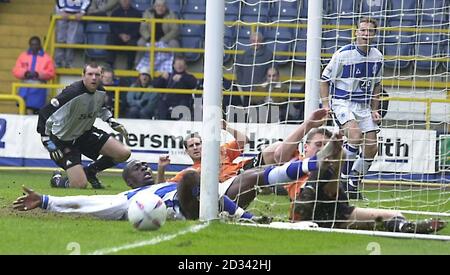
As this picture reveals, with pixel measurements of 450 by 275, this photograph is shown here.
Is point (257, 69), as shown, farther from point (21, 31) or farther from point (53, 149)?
point (21, 31)

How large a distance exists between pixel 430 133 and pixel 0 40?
35.7ft

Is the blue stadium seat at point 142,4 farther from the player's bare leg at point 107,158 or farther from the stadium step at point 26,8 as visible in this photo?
the player's bare leg at point 107,158

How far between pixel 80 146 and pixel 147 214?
613 centimetres

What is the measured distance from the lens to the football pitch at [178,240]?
765cm

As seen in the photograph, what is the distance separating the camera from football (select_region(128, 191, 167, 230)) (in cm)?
863

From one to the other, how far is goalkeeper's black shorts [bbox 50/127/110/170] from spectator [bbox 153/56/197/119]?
12.9 ft

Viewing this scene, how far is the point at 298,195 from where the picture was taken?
9422 mm

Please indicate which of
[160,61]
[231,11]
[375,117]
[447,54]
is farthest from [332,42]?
[160,61]

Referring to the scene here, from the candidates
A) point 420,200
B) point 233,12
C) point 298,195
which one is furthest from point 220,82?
point 233,12

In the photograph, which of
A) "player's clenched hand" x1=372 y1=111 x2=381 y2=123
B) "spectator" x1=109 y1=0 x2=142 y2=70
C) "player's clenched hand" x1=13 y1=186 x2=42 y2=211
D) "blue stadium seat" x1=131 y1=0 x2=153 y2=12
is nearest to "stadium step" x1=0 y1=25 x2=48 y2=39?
"blue stadium seat" x1=131 y1=0 x2=153 y2=12

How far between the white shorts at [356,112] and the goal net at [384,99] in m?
0.34

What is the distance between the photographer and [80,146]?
47.9ft

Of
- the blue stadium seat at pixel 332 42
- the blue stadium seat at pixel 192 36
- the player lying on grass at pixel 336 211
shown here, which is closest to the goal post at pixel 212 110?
the player lying on grass at pixel 336 211
